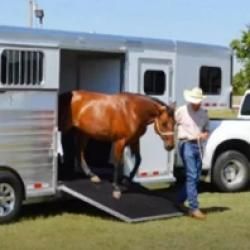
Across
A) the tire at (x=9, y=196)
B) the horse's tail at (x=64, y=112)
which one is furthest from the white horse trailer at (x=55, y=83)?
the horse's tail at (x=64, y=112)

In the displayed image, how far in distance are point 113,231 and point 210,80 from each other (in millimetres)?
5021

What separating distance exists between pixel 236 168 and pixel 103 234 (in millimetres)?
5065

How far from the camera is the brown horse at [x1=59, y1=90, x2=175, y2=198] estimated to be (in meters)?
11.6

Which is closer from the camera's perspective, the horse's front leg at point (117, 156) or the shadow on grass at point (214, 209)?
the horse's front leg at point (117, 156)

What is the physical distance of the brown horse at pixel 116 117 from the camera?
11.6 metres

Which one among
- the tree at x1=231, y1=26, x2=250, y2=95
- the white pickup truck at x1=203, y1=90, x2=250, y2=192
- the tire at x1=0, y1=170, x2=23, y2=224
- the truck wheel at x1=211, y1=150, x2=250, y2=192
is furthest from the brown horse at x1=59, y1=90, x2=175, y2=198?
the tree at x1=231, y1=26, x2=250, y2=95

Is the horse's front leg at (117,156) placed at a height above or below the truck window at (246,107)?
below

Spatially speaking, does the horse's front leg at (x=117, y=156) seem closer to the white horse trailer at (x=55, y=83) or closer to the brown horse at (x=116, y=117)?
the brown horse at (x=116, y=117)

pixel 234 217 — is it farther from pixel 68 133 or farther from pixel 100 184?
pixel 68 133

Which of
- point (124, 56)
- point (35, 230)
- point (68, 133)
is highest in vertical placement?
point (124, 56)

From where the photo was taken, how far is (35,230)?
33.4ft

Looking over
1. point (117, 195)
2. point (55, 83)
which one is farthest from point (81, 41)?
point (117, 195)

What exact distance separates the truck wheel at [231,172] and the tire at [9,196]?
4.68 metres

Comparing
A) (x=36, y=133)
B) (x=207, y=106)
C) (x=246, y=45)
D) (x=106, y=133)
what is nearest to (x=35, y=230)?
(x=36, y=133)
